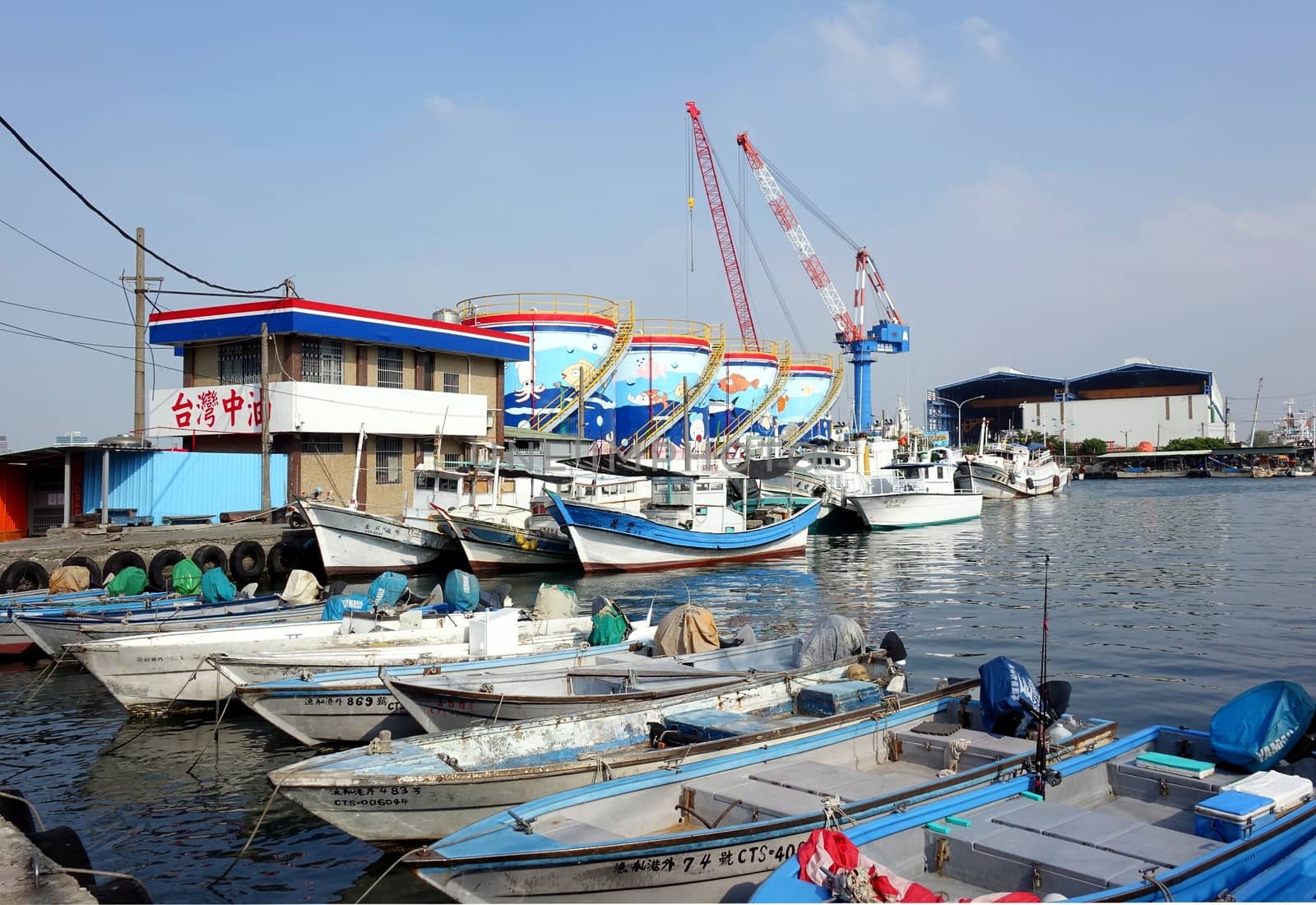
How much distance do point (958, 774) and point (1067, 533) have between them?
42.7m

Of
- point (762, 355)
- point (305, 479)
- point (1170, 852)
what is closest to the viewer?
Result: point (1170, 852)

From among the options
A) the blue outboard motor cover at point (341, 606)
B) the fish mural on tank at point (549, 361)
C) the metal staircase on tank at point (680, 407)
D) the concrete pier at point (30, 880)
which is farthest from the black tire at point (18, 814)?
the metal staircase on tank at point (680, 407)

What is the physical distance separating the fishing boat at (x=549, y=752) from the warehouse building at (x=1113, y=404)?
390 ft

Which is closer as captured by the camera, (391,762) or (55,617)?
(391,762)

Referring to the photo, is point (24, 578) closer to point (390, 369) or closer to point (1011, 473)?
point (390, 369)

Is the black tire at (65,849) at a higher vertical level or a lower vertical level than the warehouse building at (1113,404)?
lower

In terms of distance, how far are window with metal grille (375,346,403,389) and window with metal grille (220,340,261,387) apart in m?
4.65

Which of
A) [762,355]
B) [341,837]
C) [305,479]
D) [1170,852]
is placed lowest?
[341,837]

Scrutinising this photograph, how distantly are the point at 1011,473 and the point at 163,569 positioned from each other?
222ft

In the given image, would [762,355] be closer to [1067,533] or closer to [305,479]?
[1067,533]

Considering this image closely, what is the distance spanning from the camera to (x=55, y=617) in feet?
59.4

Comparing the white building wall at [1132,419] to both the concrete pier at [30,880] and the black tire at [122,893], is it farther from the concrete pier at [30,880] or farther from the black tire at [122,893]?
the concrete pier at [30,880]

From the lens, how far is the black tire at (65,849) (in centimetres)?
743

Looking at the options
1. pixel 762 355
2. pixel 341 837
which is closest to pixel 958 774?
pixel 341 837
